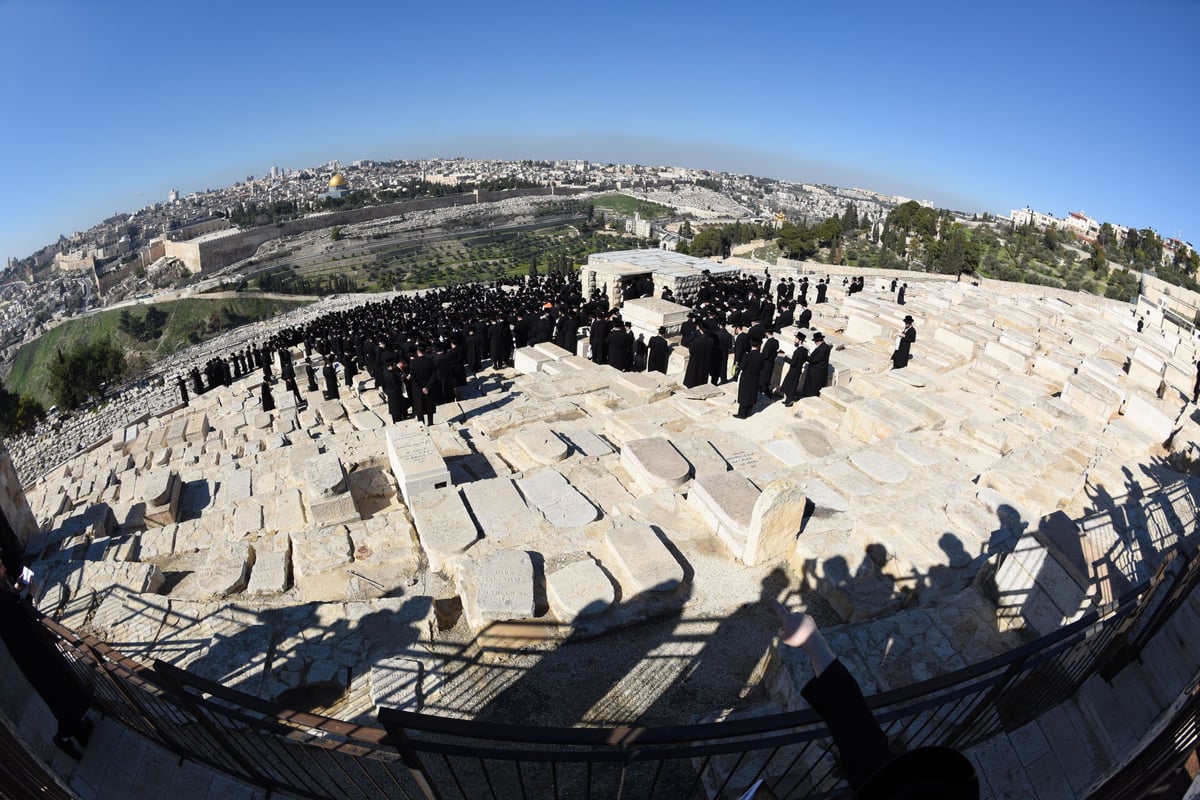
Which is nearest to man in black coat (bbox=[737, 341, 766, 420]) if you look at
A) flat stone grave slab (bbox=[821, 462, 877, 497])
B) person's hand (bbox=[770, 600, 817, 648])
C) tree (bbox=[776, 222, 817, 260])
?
flat stone grave slab (bbox=[821, 462, 877, 497])

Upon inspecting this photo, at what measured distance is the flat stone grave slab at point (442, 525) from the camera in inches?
228

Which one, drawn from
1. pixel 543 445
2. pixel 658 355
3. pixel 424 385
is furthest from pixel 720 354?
pixel 424 385

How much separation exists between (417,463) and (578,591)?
3024 mm

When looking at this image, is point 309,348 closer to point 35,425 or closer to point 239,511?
point 239,511

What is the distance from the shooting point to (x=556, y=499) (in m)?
6.61

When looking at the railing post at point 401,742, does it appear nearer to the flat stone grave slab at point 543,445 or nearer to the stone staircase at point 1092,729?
the stone staircase at point 1092,729

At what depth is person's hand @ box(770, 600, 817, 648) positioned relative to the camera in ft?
6.61

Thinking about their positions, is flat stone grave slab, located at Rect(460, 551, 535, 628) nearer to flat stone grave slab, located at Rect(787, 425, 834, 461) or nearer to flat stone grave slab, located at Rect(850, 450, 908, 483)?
flat stone grave slab, located at Rect(850, 450, 908, 483)

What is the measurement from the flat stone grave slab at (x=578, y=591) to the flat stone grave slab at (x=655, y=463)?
6.18ft

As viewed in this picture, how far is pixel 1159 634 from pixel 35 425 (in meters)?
41.6

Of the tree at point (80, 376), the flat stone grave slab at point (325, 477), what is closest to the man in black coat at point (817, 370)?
the flat stone grave slab at point (325, 477)

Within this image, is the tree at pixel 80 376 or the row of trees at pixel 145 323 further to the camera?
the row of trees at pixel 145 323

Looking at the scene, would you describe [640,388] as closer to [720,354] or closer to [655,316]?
[720,354]

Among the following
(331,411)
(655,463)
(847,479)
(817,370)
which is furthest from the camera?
(331,411)
